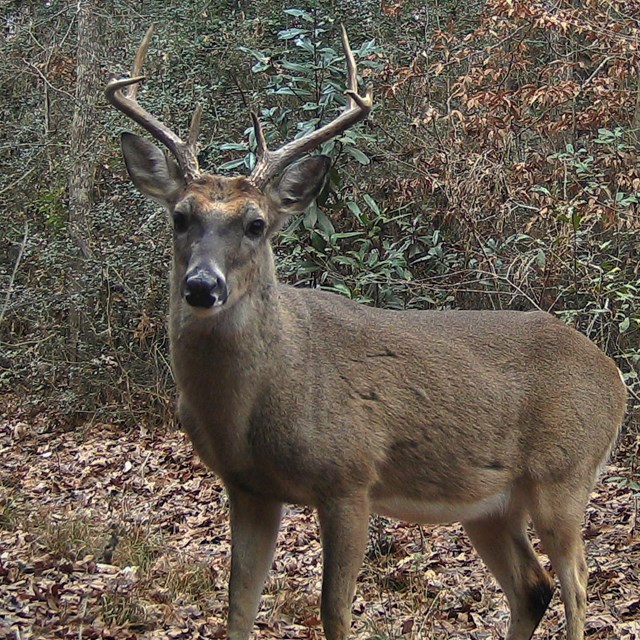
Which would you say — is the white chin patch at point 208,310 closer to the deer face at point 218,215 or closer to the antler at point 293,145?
the deer face at point 218,215

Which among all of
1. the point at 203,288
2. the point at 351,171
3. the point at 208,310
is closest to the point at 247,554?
the point at 208,310

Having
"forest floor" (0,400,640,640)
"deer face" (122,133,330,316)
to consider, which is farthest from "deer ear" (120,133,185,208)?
"forest floor" (0,400,640,640)

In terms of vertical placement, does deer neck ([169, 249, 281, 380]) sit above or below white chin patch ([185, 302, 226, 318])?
below

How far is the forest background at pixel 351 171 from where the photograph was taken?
10.4m

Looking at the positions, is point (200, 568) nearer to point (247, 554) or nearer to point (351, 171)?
point (247, 554)

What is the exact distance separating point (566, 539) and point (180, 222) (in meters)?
2.77

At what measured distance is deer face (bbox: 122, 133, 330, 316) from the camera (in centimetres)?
489

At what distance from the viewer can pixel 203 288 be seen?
15.6 feet

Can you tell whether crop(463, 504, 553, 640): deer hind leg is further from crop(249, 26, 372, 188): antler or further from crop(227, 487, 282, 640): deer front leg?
crop(249, 26, 372, 188): antler

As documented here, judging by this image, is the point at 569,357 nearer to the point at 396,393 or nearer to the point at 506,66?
the point at 396,393

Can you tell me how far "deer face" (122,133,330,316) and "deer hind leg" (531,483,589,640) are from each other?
2129 millimetres

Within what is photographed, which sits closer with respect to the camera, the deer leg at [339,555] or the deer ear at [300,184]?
the deer leg at [339,555]

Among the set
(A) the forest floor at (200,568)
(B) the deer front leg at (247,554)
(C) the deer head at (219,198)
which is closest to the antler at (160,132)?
(C) the deer head at (219,198)

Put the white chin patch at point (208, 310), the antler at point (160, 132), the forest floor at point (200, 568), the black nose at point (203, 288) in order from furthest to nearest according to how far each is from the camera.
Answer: the forest floor at point (200, 568)
the antler at point (160, 132)
the white chin patch at point (208, 310)
the black nose at point (203, 288)
